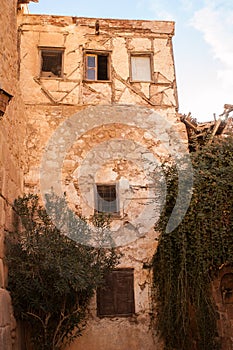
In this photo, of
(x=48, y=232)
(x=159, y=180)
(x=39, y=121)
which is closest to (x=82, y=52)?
(x=39, y=121)

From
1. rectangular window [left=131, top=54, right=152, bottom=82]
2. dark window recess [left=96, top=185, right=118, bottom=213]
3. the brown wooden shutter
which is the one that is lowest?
the brown wooden shutter

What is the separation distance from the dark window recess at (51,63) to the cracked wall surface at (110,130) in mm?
179

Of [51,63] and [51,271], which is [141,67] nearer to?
[51,63]

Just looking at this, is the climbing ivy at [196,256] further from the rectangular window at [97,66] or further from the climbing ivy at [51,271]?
the rectangular window at [97,66]

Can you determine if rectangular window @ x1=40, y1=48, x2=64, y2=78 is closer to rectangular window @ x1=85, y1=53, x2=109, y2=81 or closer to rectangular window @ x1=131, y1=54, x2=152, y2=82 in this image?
rectangular window @ x1=85, y1=53, x2=109, y2=81

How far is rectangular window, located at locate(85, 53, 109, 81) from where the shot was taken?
A: 11379 mm

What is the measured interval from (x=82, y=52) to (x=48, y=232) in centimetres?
577

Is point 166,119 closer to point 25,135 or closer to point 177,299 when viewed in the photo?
point 25,135

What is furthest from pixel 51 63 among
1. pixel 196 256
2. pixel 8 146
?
pixel 196 256

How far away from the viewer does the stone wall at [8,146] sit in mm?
7336

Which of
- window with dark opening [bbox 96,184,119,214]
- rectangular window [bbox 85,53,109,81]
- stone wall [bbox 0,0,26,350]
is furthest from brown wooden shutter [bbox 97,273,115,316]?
rectangular window [bbox 85,53,109,81]

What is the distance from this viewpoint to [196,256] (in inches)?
326

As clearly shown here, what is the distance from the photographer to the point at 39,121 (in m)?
10.5

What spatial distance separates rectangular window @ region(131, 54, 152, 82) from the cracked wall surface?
111mm
